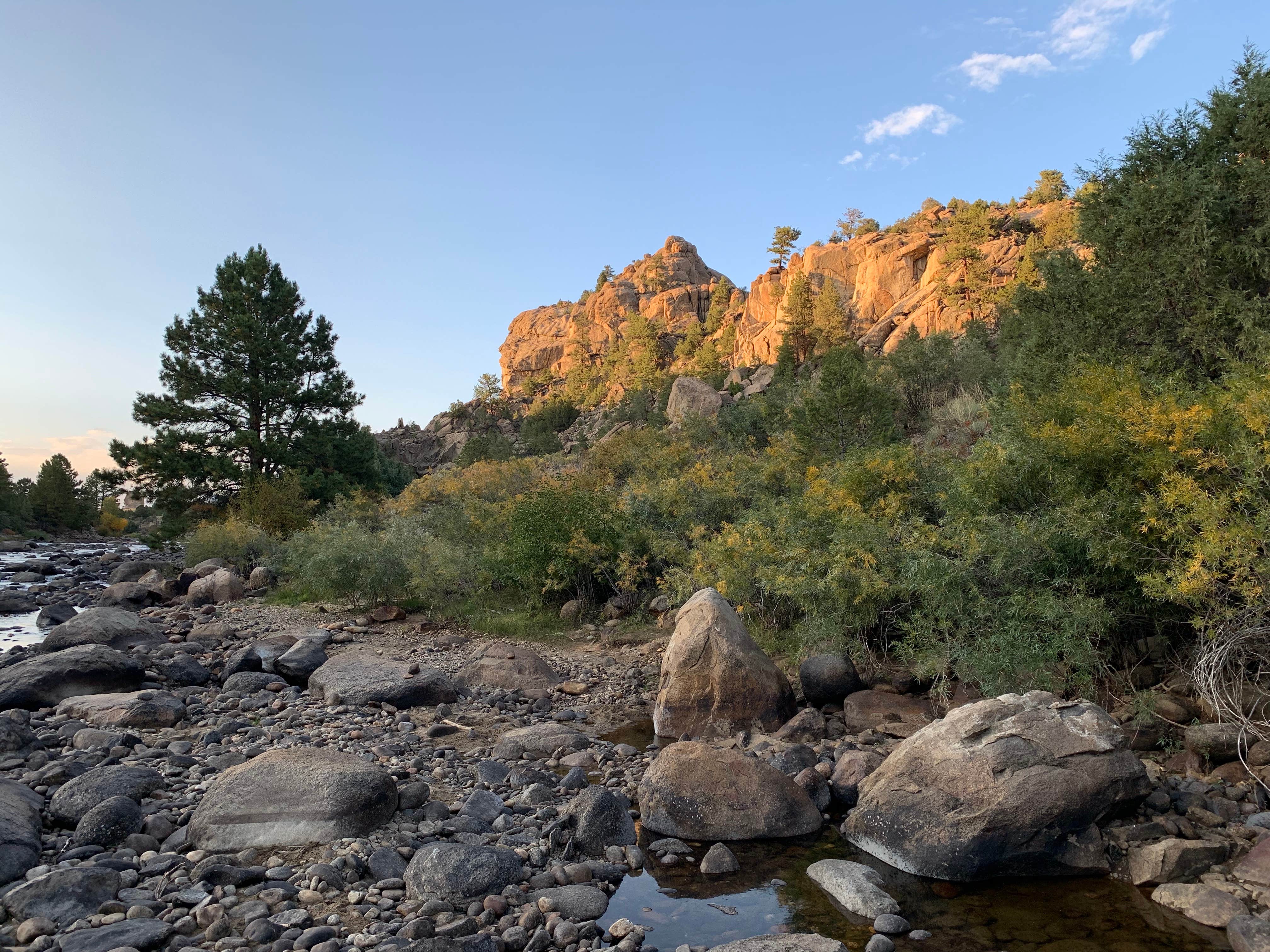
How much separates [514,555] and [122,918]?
12533 mm

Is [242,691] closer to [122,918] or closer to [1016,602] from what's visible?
[122,918]

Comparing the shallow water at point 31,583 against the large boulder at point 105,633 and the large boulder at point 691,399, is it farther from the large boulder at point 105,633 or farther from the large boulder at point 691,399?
the large boulder at point 691,399

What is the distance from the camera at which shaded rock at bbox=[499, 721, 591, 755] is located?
9.39 m

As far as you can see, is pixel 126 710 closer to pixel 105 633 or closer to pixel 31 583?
pixel 105 633

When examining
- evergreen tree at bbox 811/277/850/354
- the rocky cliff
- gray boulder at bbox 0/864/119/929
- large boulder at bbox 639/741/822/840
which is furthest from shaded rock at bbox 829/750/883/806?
evergreen tree at bbox 811/277/850/354

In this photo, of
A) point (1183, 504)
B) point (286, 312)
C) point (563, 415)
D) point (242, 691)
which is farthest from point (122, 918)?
point (563, 415)

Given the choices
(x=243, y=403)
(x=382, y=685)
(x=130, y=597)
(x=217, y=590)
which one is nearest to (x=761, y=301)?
(x=243, y=403)

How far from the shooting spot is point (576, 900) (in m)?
5.63

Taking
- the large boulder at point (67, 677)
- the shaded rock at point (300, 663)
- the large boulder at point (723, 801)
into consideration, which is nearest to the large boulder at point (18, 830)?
the large boulder at point (67, 677)

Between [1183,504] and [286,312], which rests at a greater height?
[286,312]

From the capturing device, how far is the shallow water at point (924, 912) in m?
5.31

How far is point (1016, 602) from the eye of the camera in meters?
8.58

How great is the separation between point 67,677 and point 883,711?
1189 cm

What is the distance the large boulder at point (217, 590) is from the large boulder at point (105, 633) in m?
7.36
